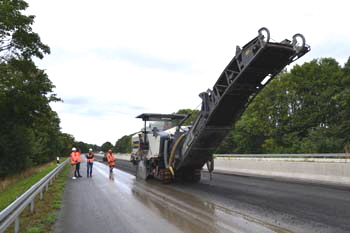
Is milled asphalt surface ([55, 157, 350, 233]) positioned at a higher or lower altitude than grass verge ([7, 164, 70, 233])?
higher

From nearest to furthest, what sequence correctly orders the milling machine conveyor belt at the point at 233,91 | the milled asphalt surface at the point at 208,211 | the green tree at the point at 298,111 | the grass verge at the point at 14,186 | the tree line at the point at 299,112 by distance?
the milled asphalt surface at the point at 208,211, the milling machine conveyor belt at the point at 233,91, the grass verge at the point at 14,186, the tree line at the point at 299,112, the green tree at the point at 298,111

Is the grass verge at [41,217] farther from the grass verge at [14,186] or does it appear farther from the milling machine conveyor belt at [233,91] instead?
the milling machine conveyor belt at [233,91]

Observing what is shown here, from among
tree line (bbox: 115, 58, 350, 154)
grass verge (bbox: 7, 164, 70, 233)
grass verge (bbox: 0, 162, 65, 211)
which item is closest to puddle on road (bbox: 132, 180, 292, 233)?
grass verge (bbox: 7, 164, 70, 233)

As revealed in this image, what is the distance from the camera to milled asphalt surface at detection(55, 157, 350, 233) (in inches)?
281

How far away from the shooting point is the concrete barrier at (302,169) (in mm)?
15422

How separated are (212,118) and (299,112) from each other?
42714 millimetres

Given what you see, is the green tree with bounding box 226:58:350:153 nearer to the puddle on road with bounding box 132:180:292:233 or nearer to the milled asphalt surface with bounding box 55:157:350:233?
the milled asphalt surface with bounding box 55:157:350:233

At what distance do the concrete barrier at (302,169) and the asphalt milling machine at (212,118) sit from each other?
17.0ft

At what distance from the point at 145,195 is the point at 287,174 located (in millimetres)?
9572

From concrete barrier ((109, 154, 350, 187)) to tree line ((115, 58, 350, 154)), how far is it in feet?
58.8

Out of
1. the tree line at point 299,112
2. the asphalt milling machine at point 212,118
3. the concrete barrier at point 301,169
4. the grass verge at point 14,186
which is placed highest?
the tree line at point 299,112

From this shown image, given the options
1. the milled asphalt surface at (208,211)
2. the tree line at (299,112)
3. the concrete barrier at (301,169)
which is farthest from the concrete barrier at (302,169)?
the tree line at (299,112)

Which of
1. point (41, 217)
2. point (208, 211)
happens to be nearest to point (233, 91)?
point (208, 211)

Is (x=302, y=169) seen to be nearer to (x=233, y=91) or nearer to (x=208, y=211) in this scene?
(x=233, y=91)
